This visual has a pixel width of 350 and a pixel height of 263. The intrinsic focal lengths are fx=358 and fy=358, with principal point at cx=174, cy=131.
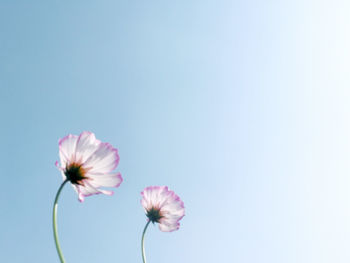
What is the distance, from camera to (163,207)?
53.7 inches

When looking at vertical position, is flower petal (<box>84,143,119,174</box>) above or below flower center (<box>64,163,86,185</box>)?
above

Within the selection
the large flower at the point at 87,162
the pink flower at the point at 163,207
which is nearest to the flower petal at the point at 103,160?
the large flower at the point at 87,162

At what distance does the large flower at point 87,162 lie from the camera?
93cm

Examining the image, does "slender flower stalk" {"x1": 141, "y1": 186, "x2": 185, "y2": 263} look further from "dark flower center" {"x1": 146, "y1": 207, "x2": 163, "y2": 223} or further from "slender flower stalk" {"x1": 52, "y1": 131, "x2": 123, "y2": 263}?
"slender flower stalk" {"x1": 52, "y1": 131, "x2": 123, "y2": 263}

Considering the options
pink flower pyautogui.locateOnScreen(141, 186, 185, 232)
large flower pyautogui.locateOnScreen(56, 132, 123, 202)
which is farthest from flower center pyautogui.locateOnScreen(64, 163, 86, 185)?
pink flower pyautogui.locateOnScreen(141, 186, 185, 232)

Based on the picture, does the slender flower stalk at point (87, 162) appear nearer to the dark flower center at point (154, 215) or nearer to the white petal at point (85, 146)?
the white petal at point (85, 146)

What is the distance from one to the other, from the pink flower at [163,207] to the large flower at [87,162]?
364mm

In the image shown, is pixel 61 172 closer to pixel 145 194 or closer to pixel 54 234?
pixel 54 234

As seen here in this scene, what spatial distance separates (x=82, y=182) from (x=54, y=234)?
336mm

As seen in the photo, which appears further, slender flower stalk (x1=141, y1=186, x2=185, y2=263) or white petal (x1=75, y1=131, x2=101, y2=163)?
slender flower stalk (x1=141, y1=186, x2=185, y2=263)

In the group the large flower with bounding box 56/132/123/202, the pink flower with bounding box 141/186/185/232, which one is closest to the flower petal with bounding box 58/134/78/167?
the large flower with bounding box 56/132/123/202

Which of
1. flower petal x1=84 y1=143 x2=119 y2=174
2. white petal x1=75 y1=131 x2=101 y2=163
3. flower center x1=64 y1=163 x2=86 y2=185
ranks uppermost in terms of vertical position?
white petal x1=75 y1=131 x2=101 y2=163

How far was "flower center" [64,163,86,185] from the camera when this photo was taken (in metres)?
0.93

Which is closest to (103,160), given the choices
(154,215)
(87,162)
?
(87,162)
